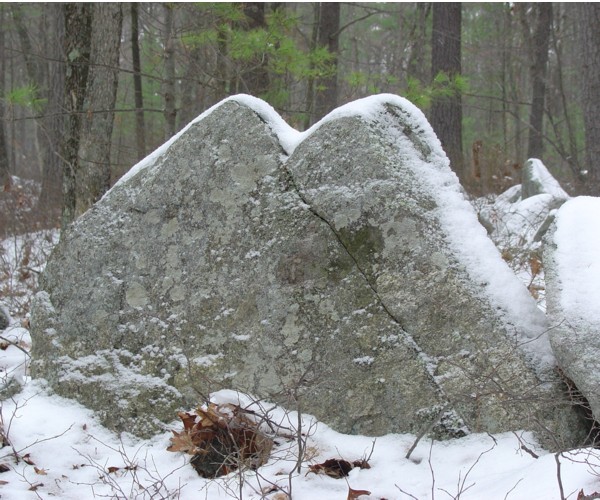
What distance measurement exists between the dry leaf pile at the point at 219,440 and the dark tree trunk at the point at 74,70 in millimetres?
3460

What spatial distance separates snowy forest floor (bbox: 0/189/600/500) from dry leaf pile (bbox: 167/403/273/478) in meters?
0.05

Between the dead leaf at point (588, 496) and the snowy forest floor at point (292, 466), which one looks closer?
the dead leaf at point (588, 496)

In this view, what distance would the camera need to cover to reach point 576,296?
7.71ft

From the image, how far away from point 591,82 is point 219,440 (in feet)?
20.1

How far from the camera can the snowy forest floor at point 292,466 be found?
2.12 meters

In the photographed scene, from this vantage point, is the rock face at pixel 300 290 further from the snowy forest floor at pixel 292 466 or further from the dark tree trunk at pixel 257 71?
the dark tree trunk at pixel 257 71

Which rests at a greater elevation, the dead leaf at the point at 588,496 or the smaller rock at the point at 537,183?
the smaller rock at the point at 537,183

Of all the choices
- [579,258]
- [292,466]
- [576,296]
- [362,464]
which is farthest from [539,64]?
[292,466]

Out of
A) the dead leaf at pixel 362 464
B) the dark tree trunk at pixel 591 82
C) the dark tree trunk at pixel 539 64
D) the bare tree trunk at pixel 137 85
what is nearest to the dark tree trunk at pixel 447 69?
the dark tree trunk at pixel 591 82

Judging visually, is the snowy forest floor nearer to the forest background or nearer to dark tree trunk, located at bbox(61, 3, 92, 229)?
the forest background

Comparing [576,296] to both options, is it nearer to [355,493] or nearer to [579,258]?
[579,258]

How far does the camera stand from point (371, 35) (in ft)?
62.8

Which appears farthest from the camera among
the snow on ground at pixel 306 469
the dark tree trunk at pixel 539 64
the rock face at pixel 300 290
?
the dark tree trunk at pixel 539 64

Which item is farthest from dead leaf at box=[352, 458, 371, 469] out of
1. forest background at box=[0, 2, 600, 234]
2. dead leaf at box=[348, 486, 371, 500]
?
forest background at box=[0, 2, 600, 234]
